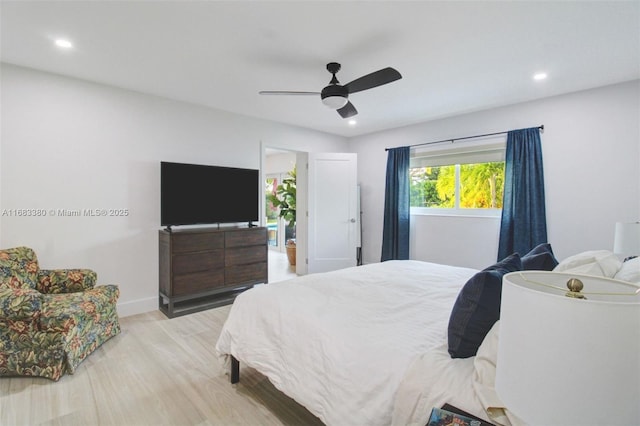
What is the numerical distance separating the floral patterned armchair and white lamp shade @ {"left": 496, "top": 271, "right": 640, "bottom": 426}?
2.86 meters

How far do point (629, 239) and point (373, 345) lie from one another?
8.59 feet

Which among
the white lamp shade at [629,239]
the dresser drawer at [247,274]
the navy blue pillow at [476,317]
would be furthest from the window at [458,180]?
the navy blue pillow at [476,317]

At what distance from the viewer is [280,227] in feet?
26.3

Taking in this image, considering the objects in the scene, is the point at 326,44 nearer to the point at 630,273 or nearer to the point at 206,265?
the point at 630,273

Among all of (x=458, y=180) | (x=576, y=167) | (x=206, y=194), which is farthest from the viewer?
(x=458, y=180)

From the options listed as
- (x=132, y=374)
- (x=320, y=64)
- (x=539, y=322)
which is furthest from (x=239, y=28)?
(x=132, y=374)

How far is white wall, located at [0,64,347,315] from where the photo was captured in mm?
2969

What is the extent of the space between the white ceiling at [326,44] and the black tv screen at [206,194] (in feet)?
3.11

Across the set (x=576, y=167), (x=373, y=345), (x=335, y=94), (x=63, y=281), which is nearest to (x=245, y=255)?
(x=63, y=281)

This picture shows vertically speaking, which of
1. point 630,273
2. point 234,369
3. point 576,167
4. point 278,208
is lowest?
point 234,369

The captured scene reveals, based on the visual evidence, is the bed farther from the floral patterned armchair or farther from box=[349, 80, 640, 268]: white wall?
box=[349, 80, 640, 268]: white wall

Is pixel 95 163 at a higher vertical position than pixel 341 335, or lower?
higher

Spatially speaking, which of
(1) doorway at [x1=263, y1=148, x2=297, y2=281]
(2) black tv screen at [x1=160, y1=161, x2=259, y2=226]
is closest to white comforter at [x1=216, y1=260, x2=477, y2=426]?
(2) black tv screen at [x1=160, y1=161, x2=259, y2=226]

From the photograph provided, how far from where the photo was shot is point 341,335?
151cm
